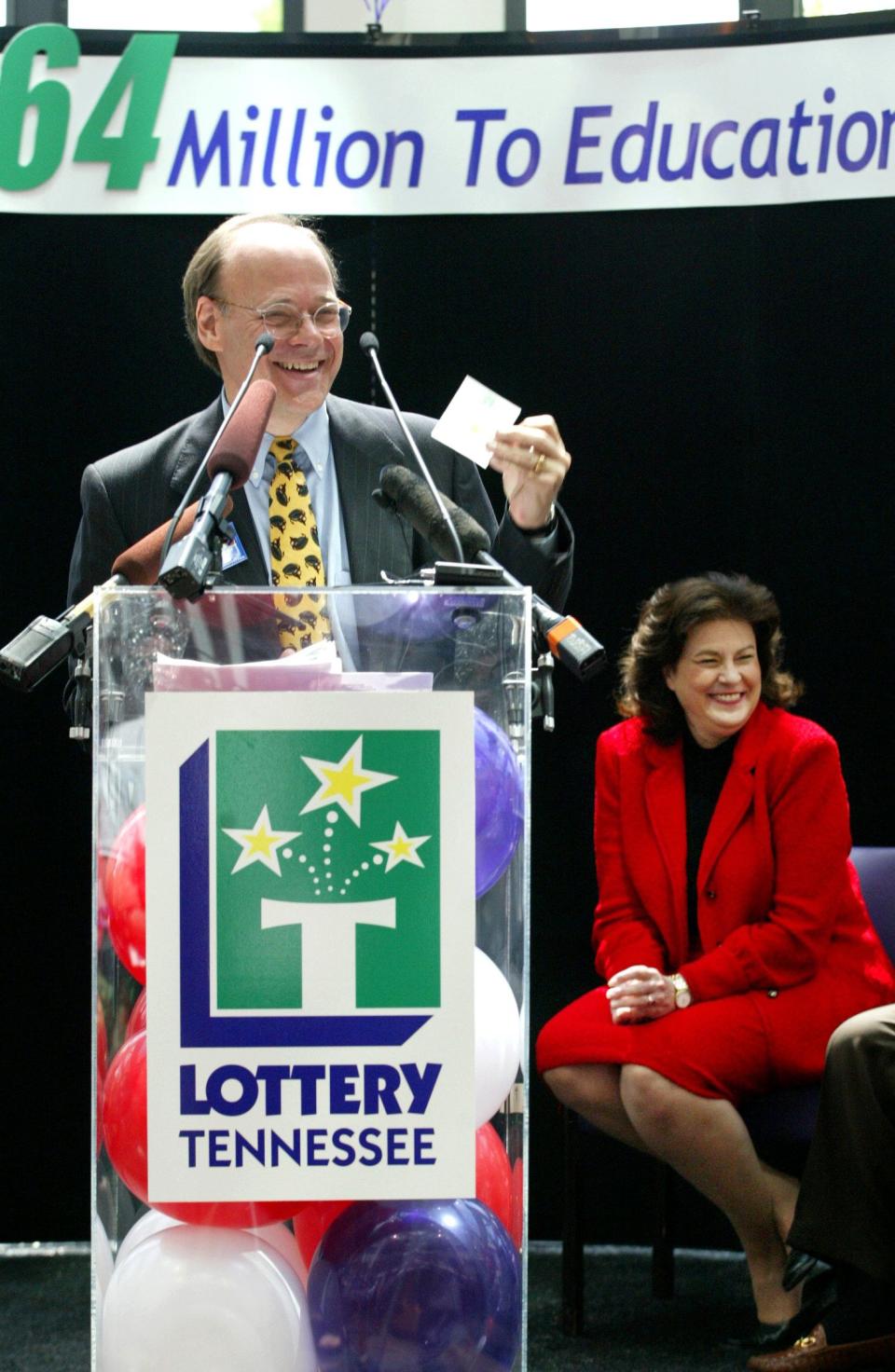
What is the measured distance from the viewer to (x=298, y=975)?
1.52m

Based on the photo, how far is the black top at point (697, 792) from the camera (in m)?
3.46

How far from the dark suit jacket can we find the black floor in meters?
1.41

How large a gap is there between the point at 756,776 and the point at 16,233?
194 cm

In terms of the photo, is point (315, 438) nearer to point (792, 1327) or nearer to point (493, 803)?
point (493, 803)

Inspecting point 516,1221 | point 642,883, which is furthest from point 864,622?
point 516,1221

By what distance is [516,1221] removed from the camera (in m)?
1.61

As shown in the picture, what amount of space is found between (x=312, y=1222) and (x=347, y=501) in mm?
1102

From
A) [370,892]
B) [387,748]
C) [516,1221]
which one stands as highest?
[387,748]

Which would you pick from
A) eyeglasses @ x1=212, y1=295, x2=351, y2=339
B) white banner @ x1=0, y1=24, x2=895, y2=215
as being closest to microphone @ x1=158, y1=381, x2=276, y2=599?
eyeglasses @ x1=212, y1=295, x2=351, y2=339

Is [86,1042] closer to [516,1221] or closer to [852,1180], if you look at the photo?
[852,1180]

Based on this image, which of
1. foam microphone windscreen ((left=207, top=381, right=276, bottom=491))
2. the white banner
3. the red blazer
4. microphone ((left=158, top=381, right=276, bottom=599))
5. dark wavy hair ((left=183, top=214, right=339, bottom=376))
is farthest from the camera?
the white banner

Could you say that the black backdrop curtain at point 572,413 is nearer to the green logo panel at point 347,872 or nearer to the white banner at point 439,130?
the white banner at point 439,130

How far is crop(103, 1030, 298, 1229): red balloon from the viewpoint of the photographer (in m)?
1.54

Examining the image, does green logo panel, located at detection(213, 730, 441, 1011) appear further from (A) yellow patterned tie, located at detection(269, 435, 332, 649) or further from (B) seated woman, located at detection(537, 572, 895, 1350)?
(B) seated woman, located at detection(537, 572, 895, 1350)
